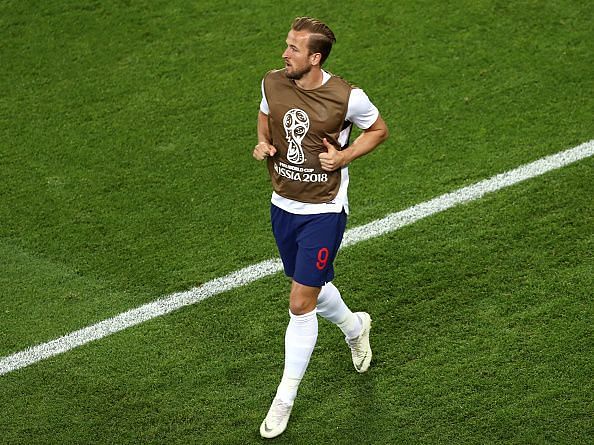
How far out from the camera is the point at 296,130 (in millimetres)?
5652

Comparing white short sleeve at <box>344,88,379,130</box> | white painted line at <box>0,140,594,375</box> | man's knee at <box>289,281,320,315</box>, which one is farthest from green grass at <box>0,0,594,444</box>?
white short sleeve at <box>344,88,379,130</box>

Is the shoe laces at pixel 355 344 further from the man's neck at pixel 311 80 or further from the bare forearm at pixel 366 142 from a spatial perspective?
the man's neck at pixel 311 80

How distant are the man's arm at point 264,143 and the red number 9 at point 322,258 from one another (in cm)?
54

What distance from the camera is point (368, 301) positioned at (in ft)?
22.2

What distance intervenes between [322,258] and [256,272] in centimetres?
138

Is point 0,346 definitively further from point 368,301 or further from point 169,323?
point 368,301

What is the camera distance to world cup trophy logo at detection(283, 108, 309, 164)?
18.5 feet

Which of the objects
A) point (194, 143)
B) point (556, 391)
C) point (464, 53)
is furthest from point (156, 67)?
point (556, 391)

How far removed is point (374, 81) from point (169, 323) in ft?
9.25

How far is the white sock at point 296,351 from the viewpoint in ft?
19.1

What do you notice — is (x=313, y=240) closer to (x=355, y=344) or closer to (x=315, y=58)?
(x=355, y=344)

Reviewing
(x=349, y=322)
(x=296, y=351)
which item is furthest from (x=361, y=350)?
(x=296, y=351)

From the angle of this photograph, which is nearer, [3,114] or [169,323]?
[169,323]

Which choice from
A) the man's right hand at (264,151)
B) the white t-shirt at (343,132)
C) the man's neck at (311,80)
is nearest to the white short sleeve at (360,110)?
the white t-shirt at (343,132)
